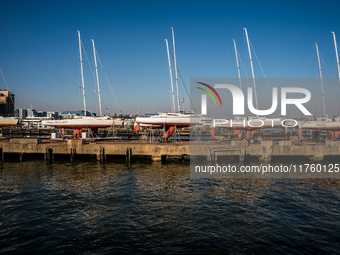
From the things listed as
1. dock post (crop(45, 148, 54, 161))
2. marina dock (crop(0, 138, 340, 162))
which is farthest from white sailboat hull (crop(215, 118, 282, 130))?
dock post (crop(45, 148, 54, 161))

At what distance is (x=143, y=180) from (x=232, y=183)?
869cm

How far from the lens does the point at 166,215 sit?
47.8ft

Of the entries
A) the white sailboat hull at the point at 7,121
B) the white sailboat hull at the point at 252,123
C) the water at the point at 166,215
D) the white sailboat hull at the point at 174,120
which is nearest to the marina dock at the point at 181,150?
the water at the point at 166,215

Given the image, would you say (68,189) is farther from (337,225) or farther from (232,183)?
(337,225)

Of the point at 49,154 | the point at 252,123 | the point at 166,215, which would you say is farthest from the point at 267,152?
the point at 49,154

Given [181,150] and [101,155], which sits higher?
[181,150]

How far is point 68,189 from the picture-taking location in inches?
784

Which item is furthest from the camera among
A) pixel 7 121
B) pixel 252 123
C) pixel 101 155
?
pixel 7 121

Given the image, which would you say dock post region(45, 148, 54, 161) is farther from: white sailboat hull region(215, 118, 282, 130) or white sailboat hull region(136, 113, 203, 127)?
white sailboat hull region(215, 118, 282, 130)

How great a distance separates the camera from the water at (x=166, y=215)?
11258 mm

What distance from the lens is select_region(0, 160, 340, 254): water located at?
11.3 meters

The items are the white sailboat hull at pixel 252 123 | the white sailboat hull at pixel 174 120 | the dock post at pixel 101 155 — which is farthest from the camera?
the white sailboat hull at pixel 252 123

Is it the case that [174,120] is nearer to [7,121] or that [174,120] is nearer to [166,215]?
[166,215]

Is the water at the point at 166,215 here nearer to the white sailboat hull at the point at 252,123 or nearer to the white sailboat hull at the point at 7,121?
the white sailboat hull at the point at 252,123
